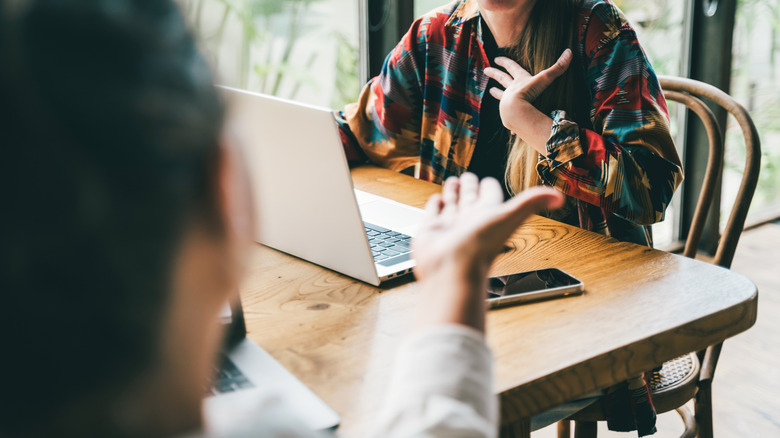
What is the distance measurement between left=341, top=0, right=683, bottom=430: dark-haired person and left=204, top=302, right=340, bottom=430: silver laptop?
0.60 metres

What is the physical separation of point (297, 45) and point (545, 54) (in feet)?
2.81

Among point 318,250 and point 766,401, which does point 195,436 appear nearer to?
point 318,250

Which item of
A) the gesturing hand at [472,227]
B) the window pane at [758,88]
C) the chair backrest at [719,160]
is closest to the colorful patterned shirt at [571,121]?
the chair backrest at [719,160]

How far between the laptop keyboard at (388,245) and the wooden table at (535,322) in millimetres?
58

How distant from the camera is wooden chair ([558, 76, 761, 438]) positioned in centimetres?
115

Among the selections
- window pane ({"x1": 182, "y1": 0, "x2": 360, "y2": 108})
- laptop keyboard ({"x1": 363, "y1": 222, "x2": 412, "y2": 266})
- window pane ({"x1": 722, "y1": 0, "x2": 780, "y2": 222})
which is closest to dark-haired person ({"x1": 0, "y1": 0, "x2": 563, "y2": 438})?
laptop keyboard ({"x1": 363, "y1": 222, "x2": 412, "y2": 266})

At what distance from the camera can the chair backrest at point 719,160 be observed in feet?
4.08

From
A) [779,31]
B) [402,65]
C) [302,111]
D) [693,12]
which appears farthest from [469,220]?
[779,31]

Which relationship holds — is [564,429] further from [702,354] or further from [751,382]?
[751,382]

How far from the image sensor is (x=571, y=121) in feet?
3.91

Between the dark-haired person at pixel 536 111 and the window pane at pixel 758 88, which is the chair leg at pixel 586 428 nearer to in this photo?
the dark-haired person at pixel 536 111

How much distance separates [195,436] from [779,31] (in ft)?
10.2

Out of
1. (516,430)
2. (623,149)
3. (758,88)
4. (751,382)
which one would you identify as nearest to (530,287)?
(516,430)

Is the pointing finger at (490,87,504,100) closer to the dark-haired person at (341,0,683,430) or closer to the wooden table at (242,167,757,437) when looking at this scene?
the dark-haired person at (341,0,683,430)
